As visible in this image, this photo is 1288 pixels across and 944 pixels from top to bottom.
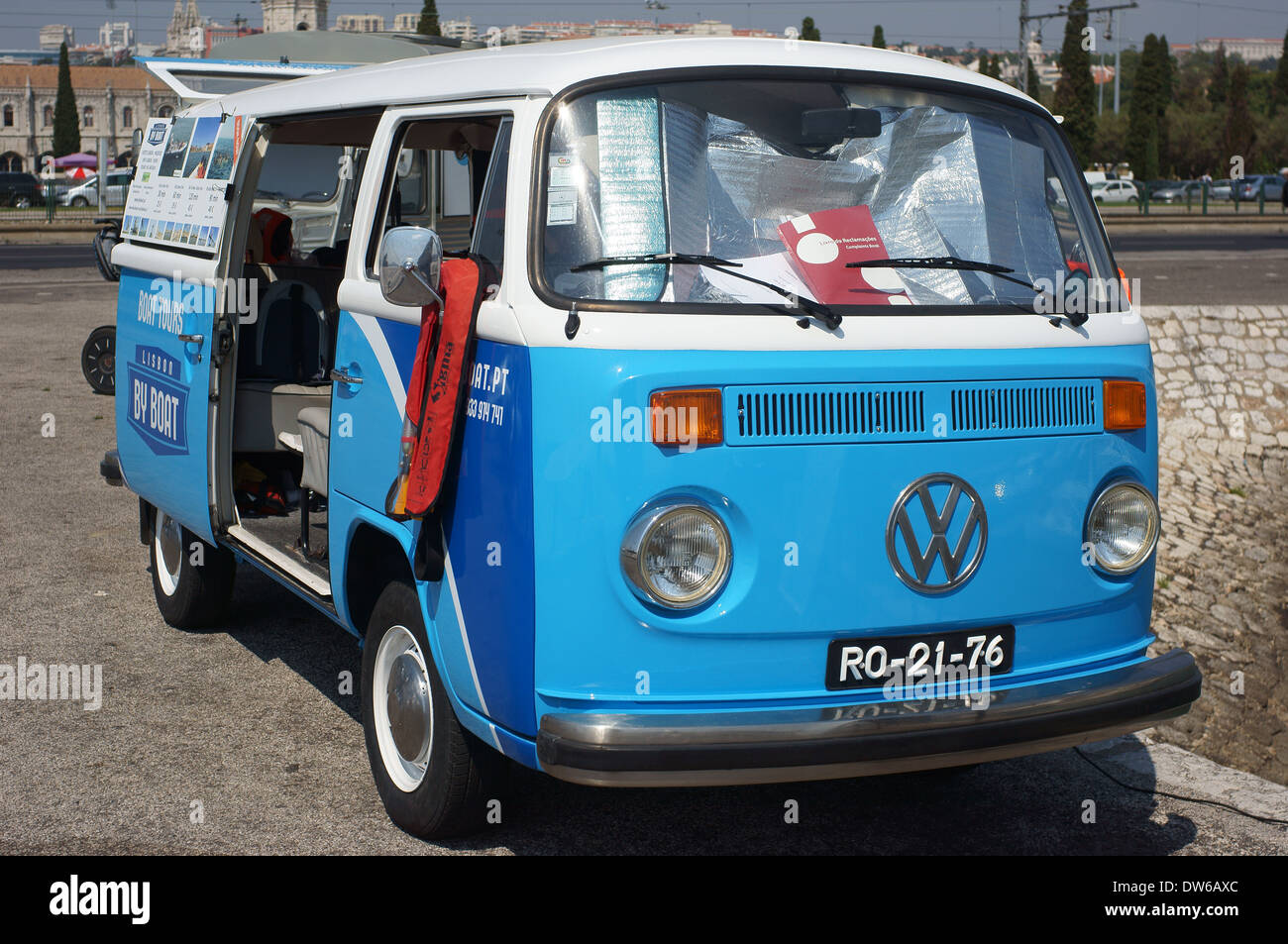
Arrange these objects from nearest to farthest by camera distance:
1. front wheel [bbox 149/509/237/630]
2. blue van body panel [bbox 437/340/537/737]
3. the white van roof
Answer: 1. blue van body panel [bbox 437/340/537/737]
2. the white van roof
3. front wheel [bbox 149/509/237/630]

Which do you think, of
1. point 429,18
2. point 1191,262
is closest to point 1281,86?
point 429,18

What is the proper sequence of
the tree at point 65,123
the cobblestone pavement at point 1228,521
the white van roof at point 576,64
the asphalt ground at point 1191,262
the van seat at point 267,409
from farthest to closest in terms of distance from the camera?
the tree at point 65,123 → the asphalt ground at point 1191,262 → the cobblestone pavement at point 1228,521 → the van seat at point 267,409 → the white van roof at point 576,64

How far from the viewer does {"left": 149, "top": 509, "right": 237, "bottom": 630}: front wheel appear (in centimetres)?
647

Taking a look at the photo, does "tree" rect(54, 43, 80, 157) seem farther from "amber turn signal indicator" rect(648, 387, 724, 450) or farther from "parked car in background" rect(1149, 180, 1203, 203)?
"amber turn signal indicator" rect(648, 387, 724, 450)

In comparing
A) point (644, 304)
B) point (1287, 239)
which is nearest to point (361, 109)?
point (644, 304)

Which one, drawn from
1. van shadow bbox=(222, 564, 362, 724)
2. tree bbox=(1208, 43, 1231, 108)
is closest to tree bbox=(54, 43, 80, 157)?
tree bbox=(1208, 43, 1231, 108)

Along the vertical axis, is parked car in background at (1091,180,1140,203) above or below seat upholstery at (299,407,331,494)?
above

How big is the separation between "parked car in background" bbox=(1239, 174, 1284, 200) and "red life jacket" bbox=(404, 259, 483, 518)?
152 feet

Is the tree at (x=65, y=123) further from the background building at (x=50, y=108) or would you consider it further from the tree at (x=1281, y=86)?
the tree at (x=1281, y=86)

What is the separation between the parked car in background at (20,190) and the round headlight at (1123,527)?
45.1m

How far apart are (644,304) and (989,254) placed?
122cm

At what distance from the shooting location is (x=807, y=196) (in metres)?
4.10

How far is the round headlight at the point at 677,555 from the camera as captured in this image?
354cm

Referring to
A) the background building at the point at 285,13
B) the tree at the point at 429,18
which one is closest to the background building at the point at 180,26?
the background building at the point at 285,13
